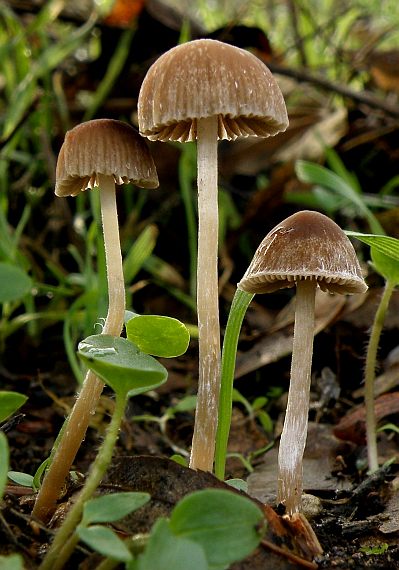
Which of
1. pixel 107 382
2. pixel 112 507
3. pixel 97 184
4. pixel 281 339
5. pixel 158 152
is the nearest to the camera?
pixel 112 507

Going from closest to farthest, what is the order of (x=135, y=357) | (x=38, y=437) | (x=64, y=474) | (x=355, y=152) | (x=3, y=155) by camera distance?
(x=135, y=357), (x=64, y=474), (x=38, y=437), (x=3, y=155), (x=355, y=152)

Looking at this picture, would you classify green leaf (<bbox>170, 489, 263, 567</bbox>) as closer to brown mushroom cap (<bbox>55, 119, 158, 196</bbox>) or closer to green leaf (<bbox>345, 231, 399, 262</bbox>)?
green leaf (<bbox>345, 231, 399, 262</bbox>)

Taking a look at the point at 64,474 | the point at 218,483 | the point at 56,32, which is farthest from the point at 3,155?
the point at 218,483

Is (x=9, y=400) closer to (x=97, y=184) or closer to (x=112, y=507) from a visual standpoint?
(x=112, y=507)

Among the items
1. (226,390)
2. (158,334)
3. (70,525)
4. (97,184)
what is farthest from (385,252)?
(70,525)

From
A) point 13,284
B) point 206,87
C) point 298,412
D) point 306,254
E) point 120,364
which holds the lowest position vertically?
point 298,412

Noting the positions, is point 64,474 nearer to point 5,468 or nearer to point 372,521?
point 5,468

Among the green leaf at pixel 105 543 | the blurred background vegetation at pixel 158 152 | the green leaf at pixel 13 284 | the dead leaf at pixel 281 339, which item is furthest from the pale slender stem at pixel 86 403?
the blurred background vegetation at pixel 158 152

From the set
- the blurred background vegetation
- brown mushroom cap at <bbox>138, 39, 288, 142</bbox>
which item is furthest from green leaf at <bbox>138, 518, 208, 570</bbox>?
the blurred background vegetation
